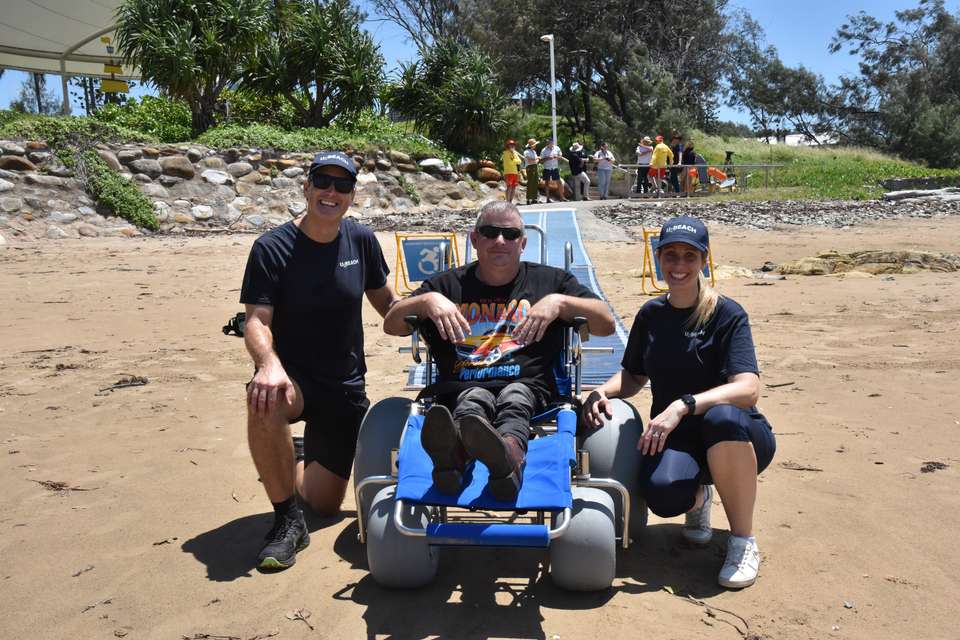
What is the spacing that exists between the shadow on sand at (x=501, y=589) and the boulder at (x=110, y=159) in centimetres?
1408

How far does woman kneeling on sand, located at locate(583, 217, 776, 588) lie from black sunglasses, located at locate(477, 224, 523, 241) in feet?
2.07

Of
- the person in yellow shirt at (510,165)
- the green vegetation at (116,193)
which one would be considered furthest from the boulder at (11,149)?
the person in yellow shirt at (510,165)

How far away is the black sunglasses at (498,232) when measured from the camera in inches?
148

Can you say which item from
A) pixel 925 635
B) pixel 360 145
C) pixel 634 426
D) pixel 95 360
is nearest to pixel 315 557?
pixel 634 426

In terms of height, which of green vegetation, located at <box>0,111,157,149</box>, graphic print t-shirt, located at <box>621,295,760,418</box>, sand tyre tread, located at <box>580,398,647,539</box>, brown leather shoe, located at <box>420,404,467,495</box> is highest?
green vegetation, located at <box>0,111,157,149</box>

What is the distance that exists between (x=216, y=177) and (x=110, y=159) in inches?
75.0

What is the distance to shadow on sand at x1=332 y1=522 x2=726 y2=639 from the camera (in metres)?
3.01

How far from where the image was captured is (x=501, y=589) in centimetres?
329

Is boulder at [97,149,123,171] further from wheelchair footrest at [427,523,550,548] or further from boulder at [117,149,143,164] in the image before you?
wheelchair footrest at [427,523,550,548]

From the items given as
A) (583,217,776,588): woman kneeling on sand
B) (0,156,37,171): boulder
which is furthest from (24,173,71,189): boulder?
(583,217,776,588): woman kneeling on sand

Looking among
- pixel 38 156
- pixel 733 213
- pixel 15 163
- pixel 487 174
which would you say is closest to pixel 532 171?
pixel 487 174

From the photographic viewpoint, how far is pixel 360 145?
64.6 feet

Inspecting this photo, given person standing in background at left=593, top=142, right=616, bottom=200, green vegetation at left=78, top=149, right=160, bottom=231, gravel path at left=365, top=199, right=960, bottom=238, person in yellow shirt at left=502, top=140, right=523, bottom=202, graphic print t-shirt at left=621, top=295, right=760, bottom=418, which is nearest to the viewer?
graphic print t-shirt at left=621, top=295, right=760, bottom=418

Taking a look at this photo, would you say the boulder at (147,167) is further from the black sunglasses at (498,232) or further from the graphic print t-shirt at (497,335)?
the black sunglasses at (498,232)
